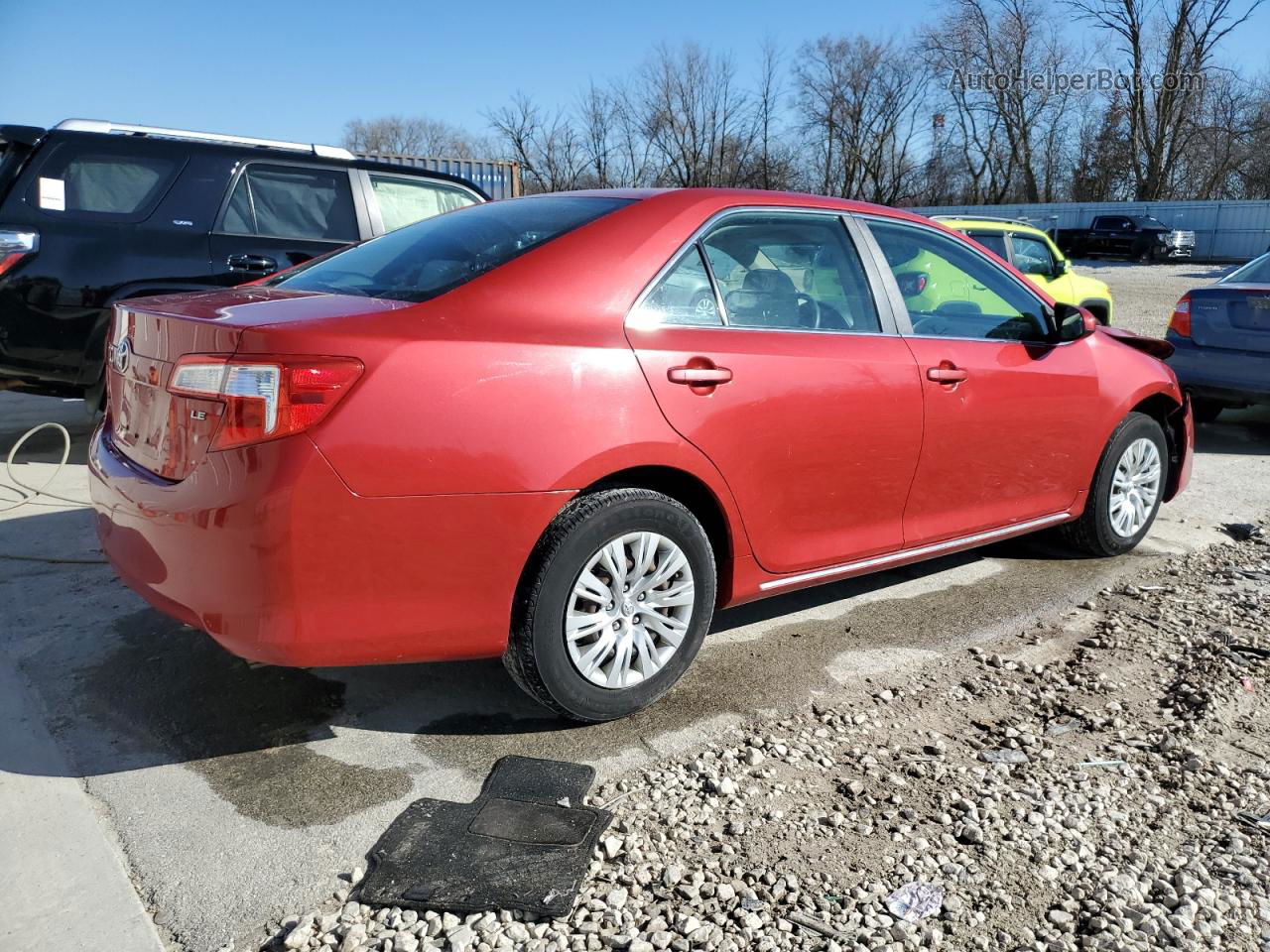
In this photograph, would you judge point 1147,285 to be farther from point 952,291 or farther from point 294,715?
point 294,715

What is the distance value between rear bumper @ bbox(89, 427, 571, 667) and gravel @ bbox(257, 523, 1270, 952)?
2.00 feet

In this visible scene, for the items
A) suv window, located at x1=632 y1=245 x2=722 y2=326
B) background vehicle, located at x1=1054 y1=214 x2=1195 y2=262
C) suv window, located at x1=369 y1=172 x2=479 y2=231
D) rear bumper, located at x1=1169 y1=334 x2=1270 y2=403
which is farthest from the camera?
background vehicle, located at x1=1054 y1=214 x2=1195 y2=262

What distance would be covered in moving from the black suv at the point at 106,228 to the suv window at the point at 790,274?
2.97 metres

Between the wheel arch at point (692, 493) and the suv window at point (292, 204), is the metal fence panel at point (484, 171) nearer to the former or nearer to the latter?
the suv window at point (292, 204)

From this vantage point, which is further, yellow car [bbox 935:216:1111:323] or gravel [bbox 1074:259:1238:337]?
gravel [bbox 1074:259:1238:337]

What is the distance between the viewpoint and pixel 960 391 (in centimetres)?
391

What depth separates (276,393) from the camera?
98.0 inches

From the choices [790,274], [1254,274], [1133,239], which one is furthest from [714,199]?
[1133,239]

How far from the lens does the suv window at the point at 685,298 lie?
10.2 ft

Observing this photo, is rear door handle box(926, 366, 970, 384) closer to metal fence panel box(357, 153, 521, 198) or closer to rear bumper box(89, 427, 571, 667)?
rear bumper box(89, 427, 571, 667)

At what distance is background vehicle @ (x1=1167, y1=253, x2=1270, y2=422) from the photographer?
7.42m

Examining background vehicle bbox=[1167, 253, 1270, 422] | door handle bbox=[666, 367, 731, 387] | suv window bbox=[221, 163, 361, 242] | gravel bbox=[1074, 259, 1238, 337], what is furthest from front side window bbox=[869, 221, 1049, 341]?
gravel bbox=[1074, 259, 1238, 337]

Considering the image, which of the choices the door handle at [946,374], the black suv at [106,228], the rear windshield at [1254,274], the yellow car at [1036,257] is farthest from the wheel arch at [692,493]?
the yellow car at [1036,257]

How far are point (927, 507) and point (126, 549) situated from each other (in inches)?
111
